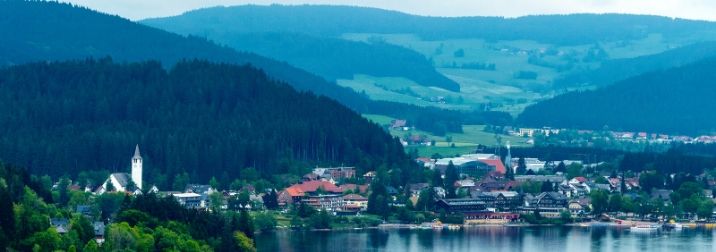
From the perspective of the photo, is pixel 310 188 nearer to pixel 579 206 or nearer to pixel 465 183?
pixel 465 183

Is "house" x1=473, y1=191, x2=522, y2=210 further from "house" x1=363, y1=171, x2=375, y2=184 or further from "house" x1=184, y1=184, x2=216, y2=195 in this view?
"house" x1=184, y1=184, x2=216, y2=195

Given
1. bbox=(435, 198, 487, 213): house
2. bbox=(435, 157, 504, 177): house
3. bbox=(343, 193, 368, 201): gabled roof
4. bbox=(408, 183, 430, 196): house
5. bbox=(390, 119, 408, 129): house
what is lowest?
bbox=(435, 198, 487, 213): house

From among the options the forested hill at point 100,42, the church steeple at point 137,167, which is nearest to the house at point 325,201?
the church steeple at point 137,167

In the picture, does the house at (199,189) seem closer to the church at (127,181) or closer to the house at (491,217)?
the church at (127,181)

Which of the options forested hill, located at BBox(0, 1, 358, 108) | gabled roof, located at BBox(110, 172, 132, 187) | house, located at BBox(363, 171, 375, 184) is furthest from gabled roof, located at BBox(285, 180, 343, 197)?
forested hill, located at BBox(0, 1, 358, 108)

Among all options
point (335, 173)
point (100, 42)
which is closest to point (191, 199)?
point (335, 173)
